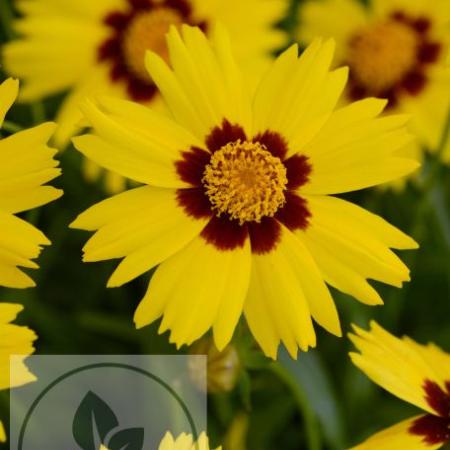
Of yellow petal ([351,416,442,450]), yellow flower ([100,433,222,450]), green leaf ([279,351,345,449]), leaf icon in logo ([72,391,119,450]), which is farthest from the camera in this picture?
green leaf ([279,351,345,449])

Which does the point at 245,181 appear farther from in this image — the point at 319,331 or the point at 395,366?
the point at 319,331

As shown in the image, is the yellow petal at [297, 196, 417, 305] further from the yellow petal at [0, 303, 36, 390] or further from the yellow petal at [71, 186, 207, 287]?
the yellow petal at [0, 303, 36, 390]

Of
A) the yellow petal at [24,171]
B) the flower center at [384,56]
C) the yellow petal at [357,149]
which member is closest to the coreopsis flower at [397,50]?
the flower center at [384,56]

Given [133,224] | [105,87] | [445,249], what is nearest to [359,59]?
[445,249]

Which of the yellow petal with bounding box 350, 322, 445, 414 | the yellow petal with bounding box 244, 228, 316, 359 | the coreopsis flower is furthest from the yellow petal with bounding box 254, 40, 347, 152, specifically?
the coreopsis flower

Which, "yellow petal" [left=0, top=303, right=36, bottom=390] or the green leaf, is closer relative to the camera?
"yellow petal" [left=0, top=303, right=36, bottom=390]

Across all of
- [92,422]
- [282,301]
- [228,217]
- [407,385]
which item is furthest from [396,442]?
[92,422]

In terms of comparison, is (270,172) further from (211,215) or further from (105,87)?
(105,87)
